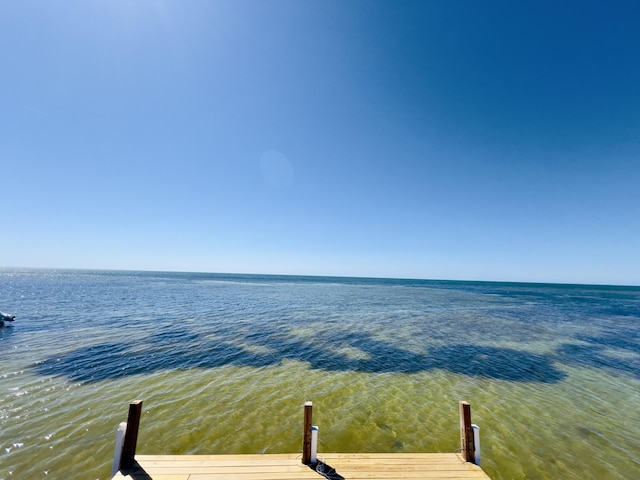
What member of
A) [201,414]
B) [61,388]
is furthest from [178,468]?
[61,388]

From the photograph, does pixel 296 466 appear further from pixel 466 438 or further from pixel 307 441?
pixel 466 438

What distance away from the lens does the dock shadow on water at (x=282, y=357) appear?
15750 mm

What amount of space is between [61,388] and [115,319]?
1923 centimetres

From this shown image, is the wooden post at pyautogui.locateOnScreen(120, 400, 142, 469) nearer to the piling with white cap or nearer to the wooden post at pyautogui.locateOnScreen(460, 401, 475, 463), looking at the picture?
the piling with white cap

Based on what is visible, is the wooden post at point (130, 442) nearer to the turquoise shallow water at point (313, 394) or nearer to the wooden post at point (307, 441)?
the turquoise shallow water at point (313, 394)

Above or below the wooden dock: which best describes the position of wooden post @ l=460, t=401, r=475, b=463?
above

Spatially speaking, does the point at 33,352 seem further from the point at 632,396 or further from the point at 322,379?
the point at 632,396

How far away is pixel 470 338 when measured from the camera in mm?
25219

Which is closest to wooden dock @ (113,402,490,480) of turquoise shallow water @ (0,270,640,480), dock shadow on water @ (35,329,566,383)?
turquoise shallow water @ (0,270,640,480)

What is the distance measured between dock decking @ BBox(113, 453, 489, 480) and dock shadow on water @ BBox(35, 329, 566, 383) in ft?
30.7

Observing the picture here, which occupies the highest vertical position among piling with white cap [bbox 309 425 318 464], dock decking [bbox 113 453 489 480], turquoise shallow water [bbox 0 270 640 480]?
piling with white cap [bbox 309 425 318 464]

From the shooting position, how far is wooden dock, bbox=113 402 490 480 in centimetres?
A: 643

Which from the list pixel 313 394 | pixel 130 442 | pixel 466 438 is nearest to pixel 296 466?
pixel 130 442

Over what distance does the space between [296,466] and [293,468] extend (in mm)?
97
